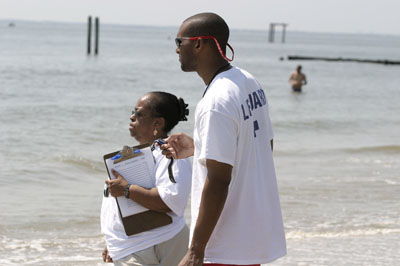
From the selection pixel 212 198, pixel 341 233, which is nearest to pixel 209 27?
pixel 212 198

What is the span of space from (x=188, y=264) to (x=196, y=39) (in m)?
0.90

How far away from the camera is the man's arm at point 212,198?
2.54 m

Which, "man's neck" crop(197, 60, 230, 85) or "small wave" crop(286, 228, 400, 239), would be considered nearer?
"man's neck" crop(197, 60, 230, 85)

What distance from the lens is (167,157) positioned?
3.10 metres

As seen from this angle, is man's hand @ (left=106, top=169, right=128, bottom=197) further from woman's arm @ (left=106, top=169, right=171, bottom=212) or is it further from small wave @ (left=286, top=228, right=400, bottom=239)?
small wave @ (left=286, top=228, right=400, bottom=239)

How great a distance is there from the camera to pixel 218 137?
252cm

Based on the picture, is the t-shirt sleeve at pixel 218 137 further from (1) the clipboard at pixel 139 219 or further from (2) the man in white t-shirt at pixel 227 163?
(1) the clipboard at pixel 139 219

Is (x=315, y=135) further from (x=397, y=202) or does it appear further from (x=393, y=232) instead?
(x=393, y=232)

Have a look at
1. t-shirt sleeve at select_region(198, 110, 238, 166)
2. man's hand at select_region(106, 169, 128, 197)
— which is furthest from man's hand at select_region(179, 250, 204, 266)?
man's hand at select_region(106, 169, 128, 197)

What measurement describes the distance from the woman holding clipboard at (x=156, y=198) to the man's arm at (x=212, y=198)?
1.94 feet

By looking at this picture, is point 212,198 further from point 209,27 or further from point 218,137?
point 209,27

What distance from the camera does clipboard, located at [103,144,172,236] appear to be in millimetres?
3193

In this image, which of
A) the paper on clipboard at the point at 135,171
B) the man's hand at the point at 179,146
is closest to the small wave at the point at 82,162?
the paper on clipboard at the point at 135,171

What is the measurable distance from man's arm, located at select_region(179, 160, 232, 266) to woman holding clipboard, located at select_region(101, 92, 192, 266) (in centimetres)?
59
